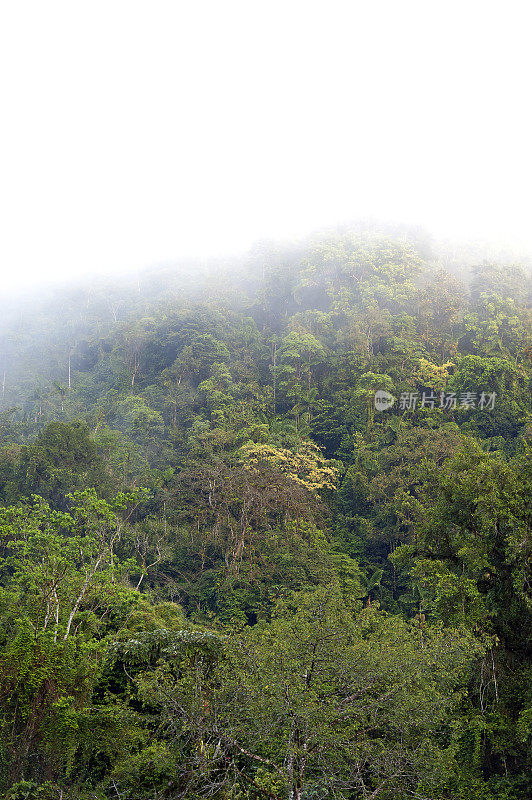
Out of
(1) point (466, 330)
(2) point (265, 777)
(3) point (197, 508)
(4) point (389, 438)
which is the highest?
(1) point (466, 330)

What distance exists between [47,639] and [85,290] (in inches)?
2080

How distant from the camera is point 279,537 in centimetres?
1956

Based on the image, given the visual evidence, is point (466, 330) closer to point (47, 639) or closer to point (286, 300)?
point (286, 300)

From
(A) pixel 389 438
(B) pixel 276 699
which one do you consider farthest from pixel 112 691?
(A) pixel 389 438

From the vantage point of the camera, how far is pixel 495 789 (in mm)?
9570

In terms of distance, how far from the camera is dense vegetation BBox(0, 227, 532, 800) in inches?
310

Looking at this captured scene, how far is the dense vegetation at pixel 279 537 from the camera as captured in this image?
7867 mm

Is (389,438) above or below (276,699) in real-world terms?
below

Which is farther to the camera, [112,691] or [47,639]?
[112,691]

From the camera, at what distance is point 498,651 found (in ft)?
34.6

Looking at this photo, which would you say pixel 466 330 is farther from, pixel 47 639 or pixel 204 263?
pixel 204 263

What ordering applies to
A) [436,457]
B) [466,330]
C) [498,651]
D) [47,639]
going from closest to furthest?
[47,639]
[498,651]
[436,457]
[466,330]

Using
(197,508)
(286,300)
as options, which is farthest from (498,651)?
(286,300)

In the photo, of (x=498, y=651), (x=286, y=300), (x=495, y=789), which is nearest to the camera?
(x=495, y=789)
